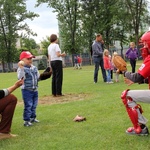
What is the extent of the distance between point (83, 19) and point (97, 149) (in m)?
53.9

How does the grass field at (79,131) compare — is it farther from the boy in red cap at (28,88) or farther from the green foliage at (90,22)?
the green foliage at (90,22)

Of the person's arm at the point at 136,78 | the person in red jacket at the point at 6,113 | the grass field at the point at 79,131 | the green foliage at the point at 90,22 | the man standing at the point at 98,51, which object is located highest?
the green foliage at the point at 90,22

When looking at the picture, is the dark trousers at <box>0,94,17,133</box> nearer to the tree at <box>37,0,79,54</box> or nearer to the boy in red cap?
the boy in red cap

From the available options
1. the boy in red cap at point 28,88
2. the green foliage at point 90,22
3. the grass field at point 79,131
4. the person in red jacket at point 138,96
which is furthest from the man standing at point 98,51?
the green foliage at point 90,22

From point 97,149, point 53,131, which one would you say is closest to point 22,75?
point 53,131

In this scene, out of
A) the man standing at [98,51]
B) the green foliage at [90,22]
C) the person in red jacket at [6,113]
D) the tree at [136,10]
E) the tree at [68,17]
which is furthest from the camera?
the tree at [68,17]

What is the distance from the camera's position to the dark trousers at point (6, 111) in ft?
17.8

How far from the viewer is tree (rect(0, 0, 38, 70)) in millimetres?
58250

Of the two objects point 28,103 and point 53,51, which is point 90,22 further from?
point 28,103

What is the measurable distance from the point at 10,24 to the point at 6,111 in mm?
55094

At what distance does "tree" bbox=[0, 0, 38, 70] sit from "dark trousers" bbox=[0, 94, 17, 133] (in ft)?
177

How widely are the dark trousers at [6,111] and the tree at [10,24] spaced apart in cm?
5388

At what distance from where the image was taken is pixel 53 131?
5.77 metres

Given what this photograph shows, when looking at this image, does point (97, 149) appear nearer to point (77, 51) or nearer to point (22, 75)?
point (22, 75)
